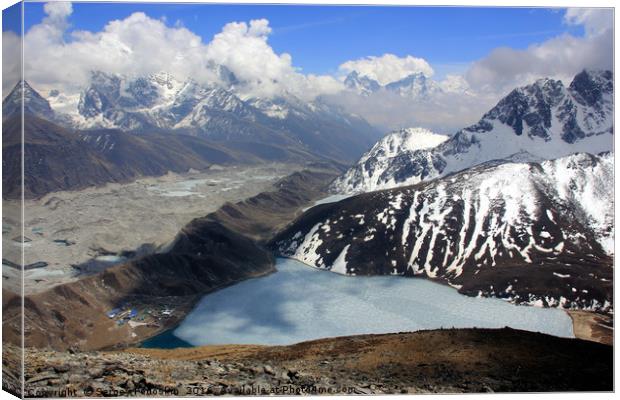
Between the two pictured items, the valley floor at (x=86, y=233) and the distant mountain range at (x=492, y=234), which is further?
the valley floor at (x=86, y=233)

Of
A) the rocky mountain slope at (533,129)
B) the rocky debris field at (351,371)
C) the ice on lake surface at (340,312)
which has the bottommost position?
the ice on lake surface at (340,312)

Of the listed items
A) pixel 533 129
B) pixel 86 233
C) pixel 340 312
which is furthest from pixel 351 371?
pixel 533 129

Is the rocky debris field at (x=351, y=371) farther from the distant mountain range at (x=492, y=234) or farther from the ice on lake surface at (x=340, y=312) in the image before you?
the distant mountain range at (x=492, y=234)

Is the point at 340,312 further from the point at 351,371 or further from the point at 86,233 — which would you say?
the point at 86,233

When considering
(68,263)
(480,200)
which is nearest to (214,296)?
(68,263)

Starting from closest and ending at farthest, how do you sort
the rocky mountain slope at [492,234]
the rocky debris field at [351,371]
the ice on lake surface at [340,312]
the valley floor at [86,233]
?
the rocky debris field at [351,371] < the ice on lake surface at [340,312] < the rocky mountain slope at [492,234] < the valley floor at [86,233]

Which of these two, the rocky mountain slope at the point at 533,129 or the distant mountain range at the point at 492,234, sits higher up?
the rocky mountain slope at the point at 533,129

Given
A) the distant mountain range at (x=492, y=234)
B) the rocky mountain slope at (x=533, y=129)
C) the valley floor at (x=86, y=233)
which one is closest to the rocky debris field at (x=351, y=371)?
the valley floor at (x=86, y=233)

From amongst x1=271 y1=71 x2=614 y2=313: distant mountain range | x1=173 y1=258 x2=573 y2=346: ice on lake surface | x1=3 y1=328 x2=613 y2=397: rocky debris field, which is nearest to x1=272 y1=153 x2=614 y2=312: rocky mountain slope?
x1=271 y1=71 x2=614 y2=313: distant mountain range
